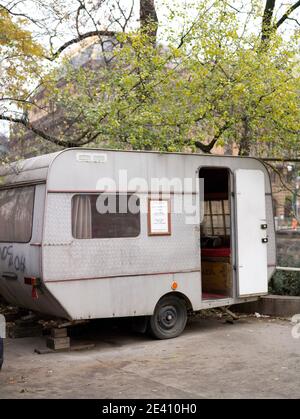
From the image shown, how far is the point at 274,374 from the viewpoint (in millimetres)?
6930

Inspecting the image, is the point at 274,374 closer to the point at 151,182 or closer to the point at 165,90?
the point at 151,182

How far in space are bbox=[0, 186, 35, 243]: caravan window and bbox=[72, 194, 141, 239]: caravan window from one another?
0.70m

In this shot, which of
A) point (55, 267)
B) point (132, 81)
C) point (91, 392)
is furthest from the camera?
point (132, 81)

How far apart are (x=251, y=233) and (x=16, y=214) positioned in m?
3.96

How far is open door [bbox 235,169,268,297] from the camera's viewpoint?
32.4 ft

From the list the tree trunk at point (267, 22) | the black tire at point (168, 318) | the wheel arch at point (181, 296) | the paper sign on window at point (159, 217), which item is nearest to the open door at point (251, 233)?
the wheel arch at point (181, 296)

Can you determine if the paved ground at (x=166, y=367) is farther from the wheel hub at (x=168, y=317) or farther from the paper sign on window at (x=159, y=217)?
the paper sign on window at (x=159, y=217)

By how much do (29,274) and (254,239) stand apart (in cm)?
397

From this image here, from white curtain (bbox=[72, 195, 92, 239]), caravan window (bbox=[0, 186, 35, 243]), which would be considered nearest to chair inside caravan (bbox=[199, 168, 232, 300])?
white curtain (bbox=[72, 195, 92, 239])

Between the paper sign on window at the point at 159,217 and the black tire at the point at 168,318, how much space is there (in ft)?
3.47

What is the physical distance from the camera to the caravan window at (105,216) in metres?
8.36

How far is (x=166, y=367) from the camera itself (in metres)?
7.43

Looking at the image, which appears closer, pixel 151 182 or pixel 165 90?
pixel 151 182

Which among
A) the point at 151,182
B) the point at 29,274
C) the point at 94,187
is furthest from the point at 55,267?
the point at 151,182
